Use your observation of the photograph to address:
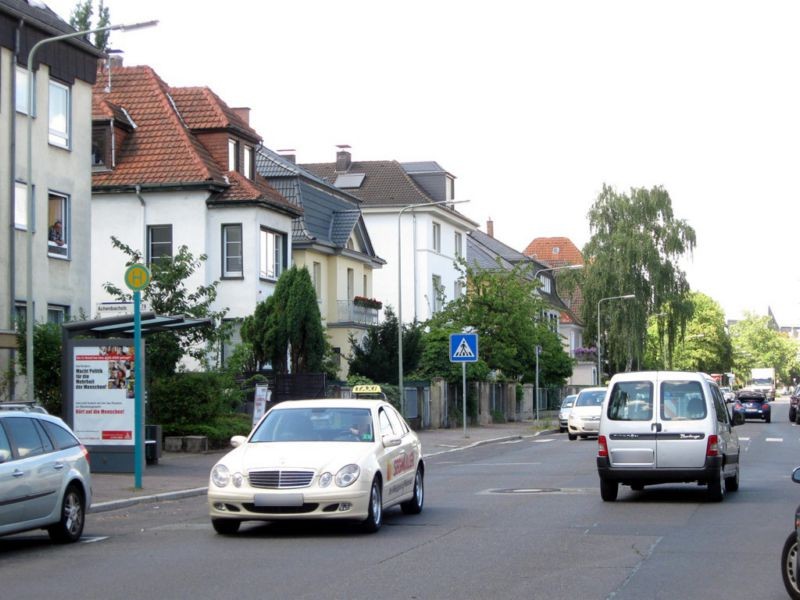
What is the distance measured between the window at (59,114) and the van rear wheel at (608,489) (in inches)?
760

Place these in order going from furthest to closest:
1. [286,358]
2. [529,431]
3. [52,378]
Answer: [529,431] < [286,358] < [52,378]

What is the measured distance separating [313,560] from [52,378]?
15.8 meters

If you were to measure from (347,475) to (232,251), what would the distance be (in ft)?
102

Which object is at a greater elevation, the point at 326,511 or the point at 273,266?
the point at 273,266

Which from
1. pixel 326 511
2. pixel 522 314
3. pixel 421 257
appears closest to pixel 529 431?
pixel 522 314

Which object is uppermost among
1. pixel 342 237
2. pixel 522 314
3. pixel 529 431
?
pixel 342 237

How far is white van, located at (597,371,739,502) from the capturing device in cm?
1744

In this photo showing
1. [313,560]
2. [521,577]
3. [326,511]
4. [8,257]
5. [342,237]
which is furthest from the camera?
[342,237]

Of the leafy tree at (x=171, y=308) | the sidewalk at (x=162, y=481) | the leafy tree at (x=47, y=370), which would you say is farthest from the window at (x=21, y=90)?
the sidewalk at (x=162, y=481)

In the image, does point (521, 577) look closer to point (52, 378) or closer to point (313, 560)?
point (313, 560)

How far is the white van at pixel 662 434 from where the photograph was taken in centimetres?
1744

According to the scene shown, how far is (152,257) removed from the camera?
143 ft

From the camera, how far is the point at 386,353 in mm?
43562

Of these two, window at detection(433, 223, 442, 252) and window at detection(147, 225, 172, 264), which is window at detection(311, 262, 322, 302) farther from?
window at detection(433, 223, 442, 252)
